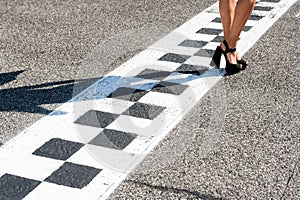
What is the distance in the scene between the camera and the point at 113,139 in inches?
154

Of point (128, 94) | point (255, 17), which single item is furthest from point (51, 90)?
point (255, 17)

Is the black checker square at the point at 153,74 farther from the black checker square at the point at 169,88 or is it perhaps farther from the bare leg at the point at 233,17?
the bare leg at the point at 233,17

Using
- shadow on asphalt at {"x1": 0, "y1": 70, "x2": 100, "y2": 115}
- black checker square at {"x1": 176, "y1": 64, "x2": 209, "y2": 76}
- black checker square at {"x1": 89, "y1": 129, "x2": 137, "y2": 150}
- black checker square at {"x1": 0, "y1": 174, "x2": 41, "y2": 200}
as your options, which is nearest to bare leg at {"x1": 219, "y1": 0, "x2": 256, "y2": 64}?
black checker square at {"x1": 176, "y1": 64, "x2": 209, "y2": 76}

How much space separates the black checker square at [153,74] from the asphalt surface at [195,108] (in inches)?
13.0

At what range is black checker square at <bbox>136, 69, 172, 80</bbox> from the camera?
5005 millimetres

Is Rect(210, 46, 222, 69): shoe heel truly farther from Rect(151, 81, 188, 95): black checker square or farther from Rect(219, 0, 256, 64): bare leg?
Rect(151, 81, 188, 95): black checker square

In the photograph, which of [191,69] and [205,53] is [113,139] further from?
[205,53]

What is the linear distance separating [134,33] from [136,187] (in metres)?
3.24

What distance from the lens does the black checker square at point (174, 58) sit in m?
5.43

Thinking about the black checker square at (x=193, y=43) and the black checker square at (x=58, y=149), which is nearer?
the black checker square at (x=58, y=149)

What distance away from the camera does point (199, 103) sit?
4484 mm

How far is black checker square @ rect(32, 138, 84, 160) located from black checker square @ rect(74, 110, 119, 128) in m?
0.30

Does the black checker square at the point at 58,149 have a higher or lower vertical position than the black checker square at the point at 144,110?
higher

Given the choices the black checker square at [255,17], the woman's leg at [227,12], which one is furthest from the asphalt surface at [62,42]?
the woman's leg at [227,12]
